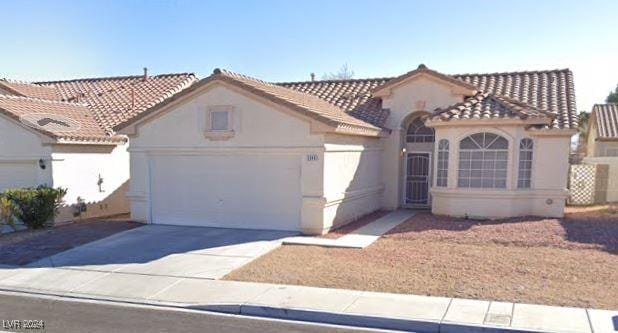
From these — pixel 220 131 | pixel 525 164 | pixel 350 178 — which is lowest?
pixel 350 178

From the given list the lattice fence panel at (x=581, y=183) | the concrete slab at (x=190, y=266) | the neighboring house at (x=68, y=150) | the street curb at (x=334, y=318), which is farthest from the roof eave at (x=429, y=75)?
the street curb at (x=334, y=318)

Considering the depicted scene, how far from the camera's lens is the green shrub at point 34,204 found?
42.2 ft

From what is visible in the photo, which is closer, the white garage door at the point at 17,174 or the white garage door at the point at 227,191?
the white garage door at the point at 227,191

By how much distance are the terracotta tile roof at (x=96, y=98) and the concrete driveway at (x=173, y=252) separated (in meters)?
4.85

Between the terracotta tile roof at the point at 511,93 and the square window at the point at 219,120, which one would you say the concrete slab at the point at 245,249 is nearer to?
the square window at the point at 219,120

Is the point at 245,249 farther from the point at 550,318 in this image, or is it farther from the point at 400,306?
the point at 550,318

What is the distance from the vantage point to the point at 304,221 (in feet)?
38.7

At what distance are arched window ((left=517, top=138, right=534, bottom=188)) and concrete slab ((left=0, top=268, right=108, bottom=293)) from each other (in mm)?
11347

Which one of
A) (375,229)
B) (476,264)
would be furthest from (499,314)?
(375,229)

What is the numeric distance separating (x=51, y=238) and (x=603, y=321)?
12008 mm

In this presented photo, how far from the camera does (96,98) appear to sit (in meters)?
20.3

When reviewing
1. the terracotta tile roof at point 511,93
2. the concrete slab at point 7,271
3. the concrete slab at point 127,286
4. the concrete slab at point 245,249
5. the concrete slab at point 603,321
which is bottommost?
the concrete slab at point 7,271

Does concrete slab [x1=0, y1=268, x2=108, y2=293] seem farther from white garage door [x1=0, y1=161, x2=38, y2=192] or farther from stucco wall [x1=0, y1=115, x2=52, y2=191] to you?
white garage door [x1=0, y1=161, x2=38, y2=192]

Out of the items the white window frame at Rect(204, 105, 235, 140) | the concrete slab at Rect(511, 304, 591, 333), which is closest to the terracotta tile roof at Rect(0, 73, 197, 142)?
the white window frame at Rect(204, 105, 235, 140)
